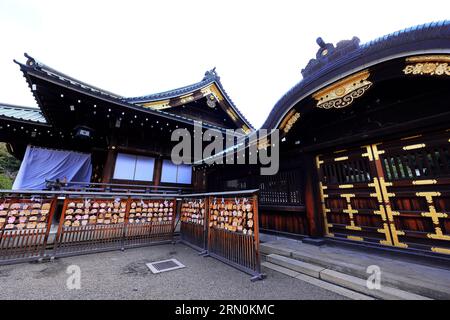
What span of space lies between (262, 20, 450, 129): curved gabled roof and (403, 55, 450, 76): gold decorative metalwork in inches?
7.5

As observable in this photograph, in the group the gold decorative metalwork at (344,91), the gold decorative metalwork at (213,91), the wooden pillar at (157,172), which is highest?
the gold decorative metalwork at (213,91)

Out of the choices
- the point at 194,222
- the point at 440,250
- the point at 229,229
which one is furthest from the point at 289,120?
the point at 194,222

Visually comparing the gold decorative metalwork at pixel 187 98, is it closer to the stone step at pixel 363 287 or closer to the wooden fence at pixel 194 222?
the wooden fence at pixel 194 222

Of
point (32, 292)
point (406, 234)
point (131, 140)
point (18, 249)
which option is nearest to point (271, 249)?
point (406, 234)

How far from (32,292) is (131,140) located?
22.6 ft

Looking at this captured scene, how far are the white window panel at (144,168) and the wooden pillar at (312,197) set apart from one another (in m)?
7.45

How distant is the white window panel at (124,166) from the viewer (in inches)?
334

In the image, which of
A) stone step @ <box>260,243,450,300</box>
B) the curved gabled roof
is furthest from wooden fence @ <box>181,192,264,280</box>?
the curved gabled roof

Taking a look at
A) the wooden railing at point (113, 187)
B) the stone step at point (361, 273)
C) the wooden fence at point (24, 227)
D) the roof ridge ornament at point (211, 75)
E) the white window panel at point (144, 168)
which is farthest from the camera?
the roof ridge ornament at point (211, 75)

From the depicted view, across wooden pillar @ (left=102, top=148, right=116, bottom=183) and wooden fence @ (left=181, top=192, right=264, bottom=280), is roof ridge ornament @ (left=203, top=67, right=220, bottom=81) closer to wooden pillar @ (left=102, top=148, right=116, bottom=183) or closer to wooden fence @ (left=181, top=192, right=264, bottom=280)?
wooden pillar @ (left=102, top=148, right=116, bottom=183)

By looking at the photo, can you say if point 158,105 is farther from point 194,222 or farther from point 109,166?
point 194,222

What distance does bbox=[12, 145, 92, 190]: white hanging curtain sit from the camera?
8.59m

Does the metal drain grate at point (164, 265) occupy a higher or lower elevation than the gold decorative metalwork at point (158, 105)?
lower

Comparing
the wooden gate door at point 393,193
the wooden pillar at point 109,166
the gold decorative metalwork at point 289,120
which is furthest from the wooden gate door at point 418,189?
the wooden pillar at point 109,166
